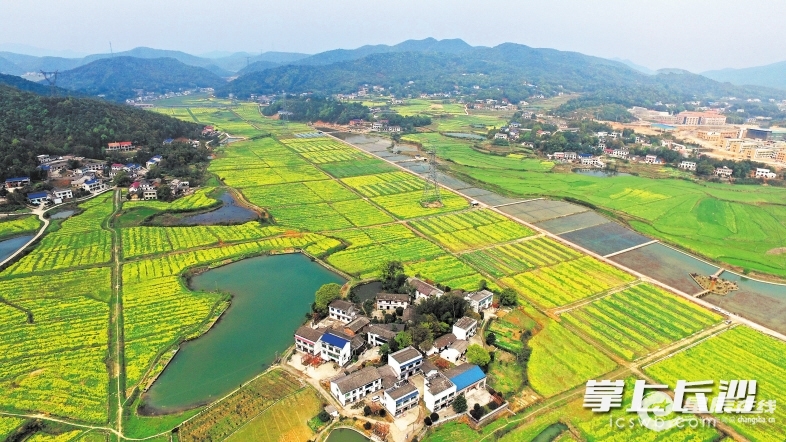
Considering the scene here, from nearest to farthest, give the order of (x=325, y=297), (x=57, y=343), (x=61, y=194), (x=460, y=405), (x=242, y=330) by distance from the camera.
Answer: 1. (x=460, y=405)
2. (x=57, y=343)
3. (x=242, y=330)
4. (x=325, y=297)
5. (x=61, y=194)

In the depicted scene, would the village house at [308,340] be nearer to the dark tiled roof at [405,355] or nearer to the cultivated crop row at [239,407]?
the cultivated crop row at [239,407]

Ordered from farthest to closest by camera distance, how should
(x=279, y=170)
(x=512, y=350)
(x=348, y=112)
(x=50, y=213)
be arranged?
1. (x=348, y=112)
2. (x=279, y=170)
3. (x=50, y=213)
4. (x=512, y=350)

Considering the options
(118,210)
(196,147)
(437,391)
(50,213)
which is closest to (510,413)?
(437,391)

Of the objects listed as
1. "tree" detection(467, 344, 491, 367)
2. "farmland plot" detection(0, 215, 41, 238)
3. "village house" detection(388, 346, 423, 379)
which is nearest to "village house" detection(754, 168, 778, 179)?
"tree" detection(467, 344, 491, 367)

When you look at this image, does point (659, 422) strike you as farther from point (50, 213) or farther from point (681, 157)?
point (681, 157)

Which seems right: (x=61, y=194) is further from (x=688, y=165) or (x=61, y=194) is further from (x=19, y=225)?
(x=688, y=165)

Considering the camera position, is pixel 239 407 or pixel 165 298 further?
pixel 165 298

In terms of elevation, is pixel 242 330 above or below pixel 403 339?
below

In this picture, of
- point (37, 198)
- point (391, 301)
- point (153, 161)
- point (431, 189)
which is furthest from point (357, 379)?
point (153, 161)
